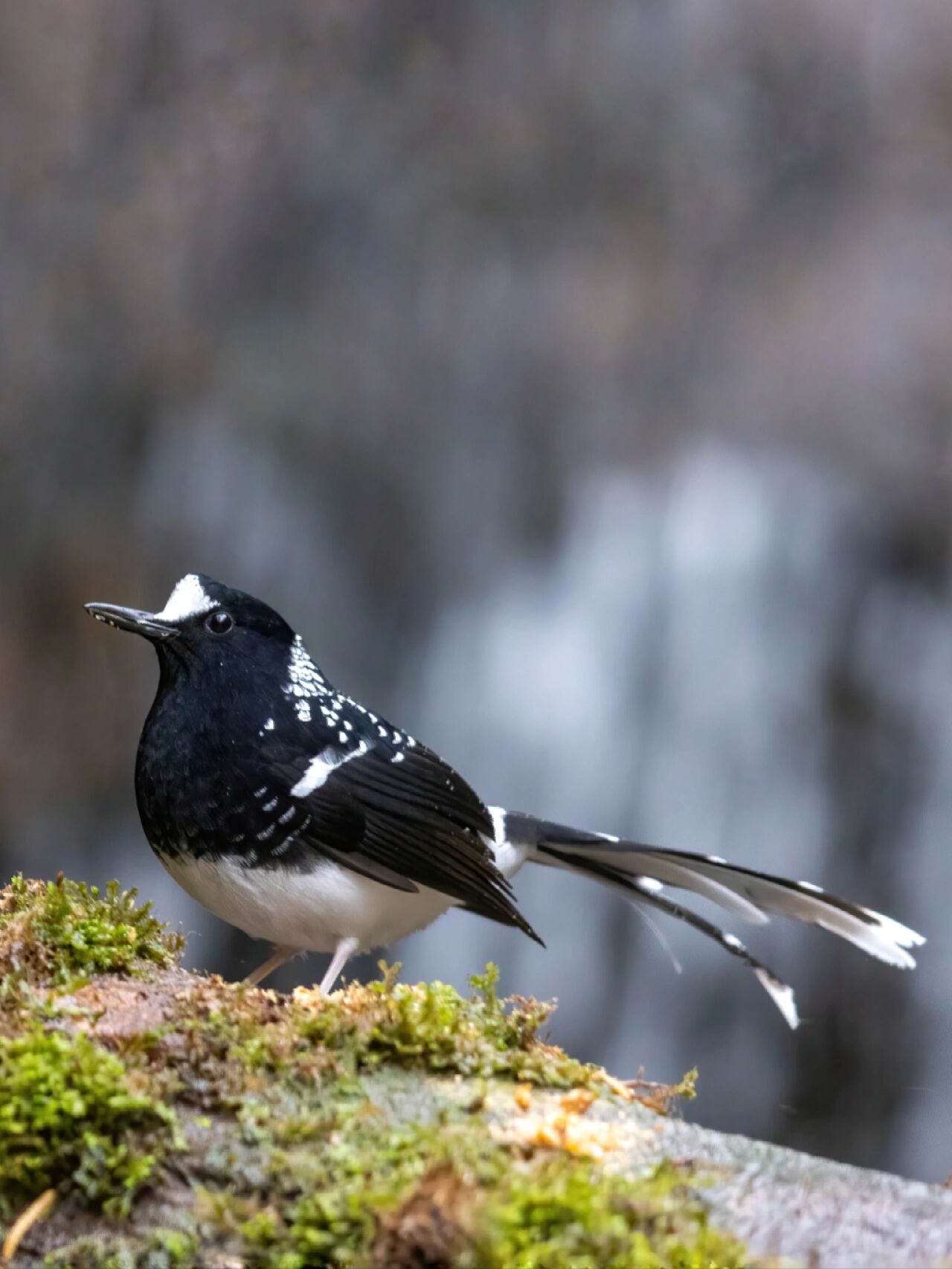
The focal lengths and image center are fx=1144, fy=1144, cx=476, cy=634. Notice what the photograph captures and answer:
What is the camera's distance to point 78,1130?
1494mm

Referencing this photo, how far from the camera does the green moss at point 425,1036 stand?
1.78 m

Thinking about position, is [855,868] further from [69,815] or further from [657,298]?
[69,815]

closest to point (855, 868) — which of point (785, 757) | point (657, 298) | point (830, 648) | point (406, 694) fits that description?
point (785, 757)

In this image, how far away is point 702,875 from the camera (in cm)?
278

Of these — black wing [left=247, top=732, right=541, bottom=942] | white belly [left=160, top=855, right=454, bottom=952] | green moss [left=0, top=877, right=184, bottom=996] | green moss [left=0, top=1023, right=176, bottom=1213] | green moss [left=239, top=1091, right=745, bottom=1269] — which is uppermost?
black wing [left=247, top=732, right=541, bottom=942]

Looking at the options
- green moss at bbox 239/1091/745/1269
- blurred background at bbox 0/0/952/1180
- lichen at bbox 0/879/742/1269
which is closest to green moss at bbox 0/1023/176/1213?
lichen at bbox 0/879/742/1269

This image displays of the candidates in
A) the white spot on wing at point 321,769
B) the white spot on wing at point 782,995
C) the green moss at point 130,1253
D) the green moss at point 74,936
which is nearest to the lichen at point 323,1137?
the green moss at point 130,1253

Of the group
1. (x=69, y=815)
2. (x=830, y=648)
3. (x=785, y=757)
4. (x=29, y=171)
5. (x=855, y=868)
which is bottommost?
(x=69, y=815)

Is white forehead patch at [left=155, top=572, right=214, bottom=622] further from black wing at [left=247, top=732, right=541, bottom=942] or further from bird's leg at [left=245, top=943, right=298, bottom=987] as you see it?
bird's leg at [left=245, top=943, right=298, bottom=987]

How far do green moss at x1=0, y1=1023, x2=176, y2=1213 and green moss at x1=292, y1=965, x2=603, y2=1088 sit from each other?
12.6 inches

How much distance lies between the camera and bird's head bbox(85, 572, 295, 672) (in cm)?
250

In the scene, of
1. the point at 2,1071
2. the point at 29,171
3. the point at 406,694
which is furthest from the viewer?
the point at 29,171

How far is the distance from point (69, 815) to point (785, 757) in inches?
153

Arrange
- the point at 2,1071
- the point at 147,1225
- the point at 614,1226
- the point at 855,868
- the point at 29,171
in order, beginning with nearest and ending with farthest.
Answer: the point at 614,1226 → the point at 147,1225 → the point at 2,1071 → the point at 855,868 → the point at 29,171
